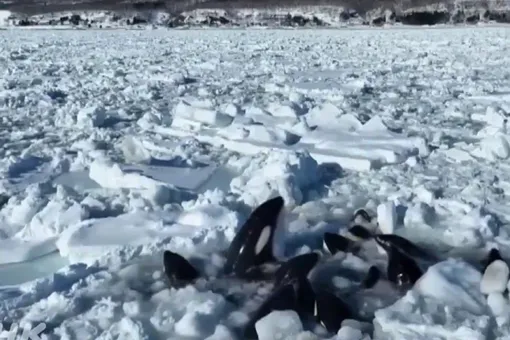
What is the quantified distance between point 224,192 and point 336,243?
3.44ft

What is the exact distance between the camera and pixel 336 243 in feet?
9.45

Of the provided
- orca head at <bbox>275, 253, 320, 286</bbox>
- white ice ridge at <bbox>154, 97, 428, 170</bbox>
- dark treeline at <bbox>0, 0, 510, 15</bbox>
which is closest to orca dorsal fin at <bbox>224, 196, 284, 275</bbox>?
orca head at <bbox>275, 253, 320, 286</bbox>

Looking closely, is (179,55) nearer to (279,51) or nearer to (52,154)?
(279,51)

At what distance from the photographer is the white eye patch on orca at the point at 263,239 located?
106 inches

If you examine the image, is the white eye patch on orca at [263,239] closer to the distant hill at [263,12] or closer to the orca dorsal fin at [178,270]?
the orca dorsal fin at [178,270]

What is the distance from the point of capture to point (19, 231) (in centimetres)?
325

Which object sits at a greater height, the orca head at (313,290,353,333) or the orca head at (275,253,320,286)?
the orca head at (275,253,320,286)

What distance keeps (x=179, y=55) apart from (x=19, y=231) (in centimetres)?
1164

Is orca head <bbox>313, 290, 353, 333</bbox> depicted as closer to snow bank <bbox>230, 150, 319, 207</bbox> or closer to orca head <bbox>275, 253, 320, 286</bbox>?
orca head <bbox>275, 253, 320, 286</bbox>

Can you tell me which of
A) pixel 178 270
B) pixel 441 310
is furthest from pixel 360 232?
pixel 178 270

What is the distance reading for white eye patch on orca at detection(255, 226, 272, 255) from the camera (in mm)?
2693

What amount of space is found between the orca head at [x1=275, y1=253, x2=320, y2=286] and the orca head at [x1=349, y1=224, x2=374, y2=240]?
444 millimetres

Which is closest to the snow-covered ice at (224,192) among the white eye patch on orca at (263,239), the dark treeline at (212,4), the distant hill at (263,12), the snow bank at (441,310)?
the snow bank at (441,310)

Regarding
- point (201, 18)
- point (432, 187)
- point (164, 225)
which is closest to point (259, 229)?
point (164, 225)
